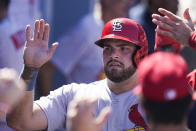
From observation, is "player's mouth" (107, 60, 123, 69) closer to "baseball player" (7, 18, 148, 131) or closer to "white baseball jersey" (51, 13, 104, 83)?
"baseball player" (7, 18, 148, 131)

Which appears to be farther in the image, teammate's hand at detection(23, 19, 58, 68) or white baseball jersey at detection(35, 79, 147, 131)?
white baseball jersey at detection(35, 79, 147, 131)

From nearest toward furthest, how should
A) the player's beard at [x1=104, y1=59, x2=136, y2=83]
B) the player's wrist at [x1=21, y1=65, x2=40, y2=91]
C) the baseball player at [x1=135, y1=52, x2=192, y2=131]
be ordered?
the baseball player at [x1=135, y1=52, x2=192, y2=131] < the player's wrist at [x1=21, y1=65, x2=40, y2=91] < the player's beard at [x1=104, y1=59, x2=136, y2=83]

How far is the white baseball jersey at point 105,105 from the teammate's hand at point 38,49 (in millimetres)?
396

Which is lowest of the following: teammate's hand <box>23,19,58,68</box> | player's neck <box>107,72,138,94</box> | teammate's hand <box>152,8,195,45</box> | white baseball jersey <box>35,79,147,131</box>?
white baseball jersey <box>35,79,147,131</box>

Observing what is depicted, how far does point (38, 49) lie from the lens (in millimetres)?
3666

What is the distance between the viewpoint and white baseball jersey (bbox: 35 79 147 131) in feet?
12.2

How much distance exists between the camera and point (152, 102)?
2.35m

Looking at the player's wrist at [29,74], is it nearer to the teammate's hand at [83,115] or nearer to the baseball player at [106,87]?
the baseball player at [106,87]

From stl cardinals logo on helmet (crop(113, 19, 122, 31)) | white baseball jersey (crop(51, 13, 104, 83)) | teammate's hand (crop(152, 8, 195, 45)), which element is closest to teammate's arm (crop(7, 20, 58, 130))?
stl cardinals logo on helmet (crop(113, 19, 122, 31))

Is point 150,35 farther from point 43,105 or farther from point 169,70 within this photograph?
point 169,70

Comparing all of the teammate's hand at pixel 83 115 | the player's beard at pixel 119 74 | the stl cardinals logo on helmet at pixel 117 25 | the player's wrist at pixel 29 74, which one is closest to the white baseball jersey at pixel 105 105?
the player's beard at pixel 119 74

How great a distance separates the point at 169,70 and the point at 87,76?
3.44 m

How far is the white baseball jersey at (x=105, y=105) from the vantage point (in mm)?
3725

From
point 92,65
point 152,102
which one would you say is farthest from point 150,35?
point 152,102
